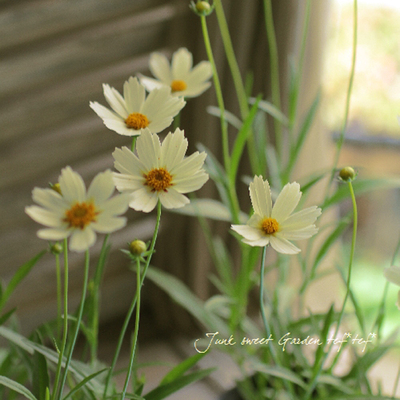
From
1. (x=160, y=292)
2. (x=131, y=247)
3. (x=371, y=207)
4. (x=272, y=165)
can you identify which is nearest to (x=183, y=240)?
(x=160, y=292)

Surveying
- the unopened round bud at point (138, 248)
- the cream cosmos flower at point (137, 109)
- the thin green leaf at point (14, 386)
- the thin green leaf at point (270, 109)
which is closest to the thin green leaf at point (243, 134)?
the thin green leaf at point (270, 109)

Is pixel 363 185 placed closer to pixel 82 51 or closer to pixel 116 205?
pixel 116 205

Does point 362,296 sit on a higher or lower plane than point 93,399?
lower

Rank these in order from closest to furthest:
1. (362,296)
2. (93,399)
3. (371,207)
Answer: (93,399)
(362,296)
(371,207)

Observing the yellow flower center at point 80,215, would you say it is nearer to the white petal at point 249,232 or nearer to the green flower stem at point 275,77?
the white petal at point 249,232

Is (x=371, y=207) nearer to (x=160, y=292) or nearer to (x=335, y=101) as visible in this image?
(x=335, y=101)

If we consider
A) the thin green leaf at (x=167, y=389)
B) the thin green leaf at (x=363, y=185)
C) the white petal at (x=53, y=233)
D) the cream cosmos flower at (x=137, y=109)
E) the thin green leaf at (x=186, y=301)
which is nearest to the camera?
the white petal at (x=53, y=233)

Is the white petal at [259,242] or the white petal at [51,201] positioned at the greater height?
the white petal at [51,201]
